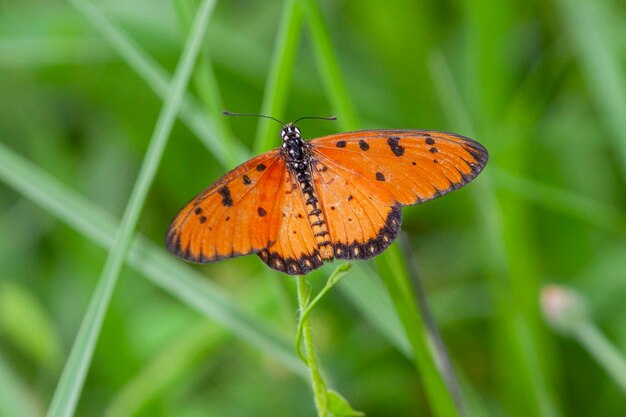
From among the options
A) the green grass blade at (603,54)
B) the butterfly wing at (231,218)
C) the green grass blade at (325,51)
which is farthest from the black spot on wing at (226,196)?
the green grass blade at (603,54)

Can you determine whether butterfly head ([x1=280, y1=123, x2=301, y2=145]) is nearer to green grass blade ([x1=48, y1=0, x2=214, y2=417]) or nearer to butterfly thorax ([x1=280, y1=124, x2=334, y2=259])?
butterfly thorax ([x1=280, y1=124, x2=334, y2=259])

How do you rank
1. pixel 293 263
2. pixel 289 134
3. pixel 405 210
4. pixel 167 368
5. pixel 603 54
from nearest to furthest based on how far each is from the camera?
1. pixel 293 263
2. pixel 289 134
3. pixel 167 368
4. pixel 603 54
5. pixel 405 210

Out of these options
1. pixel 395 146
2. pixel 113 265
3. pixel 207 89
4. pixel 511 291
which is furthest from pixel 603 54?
pixel 113 265

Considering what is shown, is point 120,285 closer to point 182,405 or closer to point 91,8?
point 182,405

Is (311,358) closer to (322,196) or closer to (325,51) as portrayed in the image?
(322,196)

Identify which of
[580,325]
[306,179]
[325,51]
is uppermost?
[325,51]

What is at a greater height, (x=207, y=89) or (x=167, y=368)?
(x=207, y=89)

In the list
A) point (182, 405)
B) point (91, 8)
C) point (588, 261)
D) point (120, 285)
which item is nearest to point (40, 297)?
point (120, 285)
